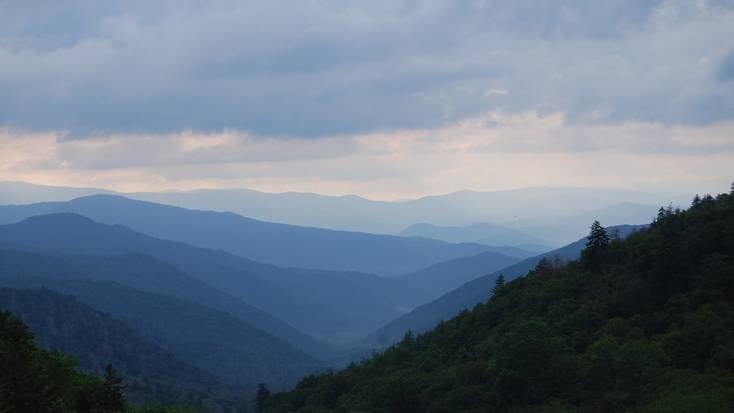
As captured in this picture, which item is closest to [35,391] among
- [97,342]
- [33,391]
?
[33,391]

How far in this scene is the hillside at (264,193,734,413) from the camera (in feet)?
128

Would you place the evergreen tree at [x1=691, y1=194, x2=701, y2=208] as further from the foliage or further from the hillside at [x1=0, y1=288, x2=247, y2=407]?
the hillside at [x1=0, y1=288, x2=247, y2=407]

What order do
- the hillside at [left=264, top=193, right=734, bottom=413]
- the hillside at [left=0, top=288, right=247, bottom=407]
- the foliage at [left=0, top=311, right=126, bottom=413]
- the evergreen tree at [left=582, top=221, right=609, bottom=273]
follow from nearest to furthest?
1. the foliage at [left=0, top=311, right=126, bottom=413]
2. the hillside at [left=264, top=193, right=734, bottom=413]
3. the evergreen tree at [left=582, top=221, right=609, bottom=273]
4. the hillside at [left=0, top=288, right=247, bottom=407]

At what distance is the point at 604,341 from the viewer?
43906 millimetres

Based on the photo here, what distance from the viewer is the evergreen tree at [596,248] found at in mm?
61156

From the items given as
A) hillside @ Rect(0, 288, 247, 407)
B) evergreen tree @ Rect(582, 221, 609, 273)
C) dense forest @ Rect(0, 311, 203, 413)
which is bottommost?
hillside @ Rect(0, 288, 247, 407)

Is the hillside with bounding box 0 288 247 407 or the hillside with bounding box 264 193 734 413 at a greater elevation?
the hillside with bounding box 264 193 734 413

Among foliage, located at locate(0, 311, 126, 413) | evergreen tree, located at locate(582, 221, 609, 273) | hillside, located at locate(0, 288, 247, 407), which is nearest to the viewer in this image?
foliage, located at locate(0, 311, 126, 413)

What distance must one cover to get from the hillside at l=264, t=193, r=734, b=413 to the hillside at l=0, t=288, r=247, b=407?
3782 inches

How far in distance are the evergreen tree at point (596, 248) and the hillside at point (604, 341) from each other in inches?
4.4

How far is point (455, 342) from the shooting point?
66.9 metres

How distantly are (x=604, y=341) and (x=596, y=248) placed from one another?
18712mm

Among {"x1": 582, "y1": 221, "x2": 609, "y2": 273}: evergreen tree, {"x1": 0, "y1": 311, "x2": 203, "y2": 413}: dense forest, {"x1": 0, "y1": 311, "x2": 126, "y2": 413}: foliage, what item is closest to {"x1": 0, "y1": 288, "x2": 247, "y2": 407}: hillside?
{"x1": 582, "y1": 221, "x2": 609, "y2": 273}: evergreen tree

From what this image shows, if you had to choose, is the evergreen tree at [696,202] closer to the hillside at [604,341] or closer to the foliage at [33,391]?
the hillside at [604,341]
